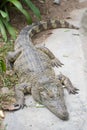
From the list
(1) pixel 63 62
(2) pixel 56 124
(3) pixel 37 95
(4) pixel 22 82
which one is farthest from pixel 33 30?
(2) pixel 56 124

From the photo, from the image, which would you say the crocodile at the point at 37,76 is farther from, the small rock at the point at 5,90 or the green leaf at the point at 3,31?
the green leaf at the point at 3,31

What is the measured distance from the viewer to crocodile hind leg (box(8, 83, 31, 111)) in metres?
5.29

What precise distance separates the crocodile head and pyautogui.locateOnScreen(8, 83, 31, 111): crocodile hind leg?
0.97ft

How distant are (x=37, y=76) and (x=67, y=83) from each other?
17.9 inches

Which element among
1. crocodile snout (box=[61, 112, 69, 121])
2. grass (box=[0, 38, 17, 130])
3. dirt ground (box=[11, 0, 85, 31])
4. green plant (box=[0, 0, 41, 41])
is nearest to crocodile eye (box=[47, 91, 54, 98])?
crocodile snout (box=[61, 112, 69, 121])

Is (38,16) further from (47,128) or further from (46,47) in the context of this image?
(47,128)

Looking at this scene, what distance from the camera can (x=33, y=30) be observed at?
7574 mm

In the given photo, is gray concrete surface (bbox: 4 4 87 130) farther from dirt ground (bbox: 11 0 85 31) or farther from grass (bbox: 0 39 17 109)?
dirt ground (bbox: 11 0 85 31)

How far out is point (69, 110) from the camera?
5.12 m

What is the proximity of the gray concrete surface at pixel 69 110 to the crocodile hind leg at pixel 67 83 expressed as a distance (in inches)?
2.8

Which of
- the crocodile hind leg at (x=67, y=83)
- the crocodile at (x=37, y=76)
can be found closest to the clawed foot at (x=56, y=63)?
the crocodile at (x=37, y=76)

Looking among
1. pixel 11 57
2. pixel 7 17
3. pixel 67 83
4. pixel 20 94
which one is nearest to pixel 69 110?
pixel 67 83

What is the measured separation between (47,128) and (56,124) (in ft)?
0.45

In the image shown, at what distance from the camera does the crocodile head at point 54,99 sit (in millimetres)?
4952
